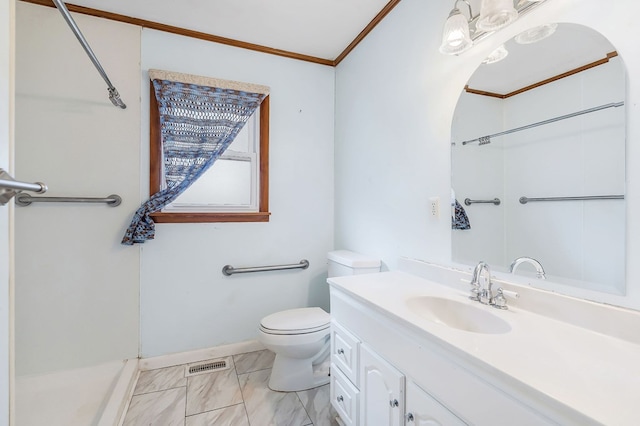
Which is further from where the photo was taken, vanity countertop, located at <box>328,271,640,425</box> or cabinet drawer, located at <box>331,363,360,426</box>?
cabinet drawer, located at <box>331,363,360,426</box>

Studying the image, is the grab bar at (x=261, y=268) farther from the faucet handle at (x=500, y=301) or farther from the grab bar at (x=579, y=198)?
the grab bar at (x=579, y=198)

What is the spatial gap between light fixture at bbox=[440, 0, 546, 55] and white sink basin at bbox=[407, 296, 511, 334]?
1.08 metres

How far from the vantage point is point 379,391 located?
1.02 m

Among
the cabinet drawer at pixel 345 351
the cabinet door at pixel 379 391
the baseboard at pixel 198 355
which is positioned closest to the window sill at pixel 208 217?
the baseboard at pixel 198 355

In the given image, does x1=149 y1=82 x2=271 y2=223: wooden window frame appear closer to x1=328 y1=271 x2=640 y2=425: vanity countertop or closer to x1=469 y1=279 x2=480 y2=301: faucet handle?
x1=328 y1=271 x2=640 y2=425: vanity countertop

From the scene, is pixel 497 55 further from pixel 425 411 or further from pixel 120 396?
pixel 120 396

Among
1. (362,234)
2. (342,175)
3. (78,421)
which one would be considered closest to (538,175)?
(362,234)

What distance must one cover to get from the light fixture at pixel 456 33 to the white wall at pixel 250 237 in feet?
4.29

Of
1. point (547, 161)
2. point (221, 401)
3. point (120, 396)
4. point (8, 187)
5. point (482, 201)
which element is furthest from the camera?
point (221, 401)

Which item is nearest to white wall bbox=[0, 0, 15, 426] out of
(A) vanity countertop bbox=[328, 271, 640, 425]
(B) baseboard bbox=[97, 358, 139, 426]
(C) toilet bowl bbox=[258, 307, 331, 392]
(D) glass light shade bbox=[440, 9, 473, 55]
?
(B) baseboard bbox=[97, 358, 139, 426]

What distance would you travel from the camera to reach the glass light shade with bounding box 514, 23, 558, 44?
3.19 ft

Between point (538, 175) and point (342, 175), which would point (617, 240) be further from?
point (342, 175)

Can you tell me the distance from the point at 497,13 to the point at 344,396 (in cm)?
170

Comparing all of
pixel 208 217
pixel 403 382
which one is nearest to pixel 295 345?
pixel 403 382
